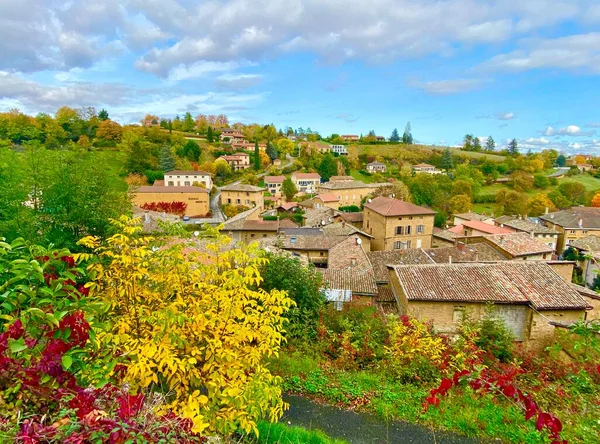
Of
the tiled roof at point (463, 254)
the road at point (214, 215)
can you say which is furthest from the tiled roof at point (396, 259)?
the road at point (214, 215)

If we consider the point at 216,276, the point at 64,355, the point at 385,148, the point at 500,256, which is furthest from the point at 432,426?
the point at 385,148

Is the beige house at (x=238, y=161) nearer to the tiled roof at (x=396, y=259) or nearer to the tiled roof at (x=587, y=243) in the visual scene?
the tiled roof at (x=396, y=259)

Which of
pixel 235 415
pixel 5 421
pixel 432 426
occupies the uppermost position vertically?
pixel 5 421

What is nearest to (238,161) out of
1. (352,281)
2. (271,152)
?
(271,152)

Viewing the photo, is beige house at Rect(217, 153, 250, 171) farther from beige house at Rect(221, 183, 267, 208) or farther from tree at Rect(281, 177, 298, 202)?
beige house at Rect(221, 183, 267, 208)

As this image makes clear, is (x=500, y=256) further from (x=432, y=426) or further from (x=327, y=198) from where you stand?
(x=327, y=198)

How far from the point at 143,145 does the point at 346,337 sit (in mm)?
67914

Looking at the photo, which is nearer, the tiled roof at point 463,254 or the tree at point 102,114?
the tiled roof at point 463,254

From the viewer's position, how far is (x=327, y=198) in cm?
5897

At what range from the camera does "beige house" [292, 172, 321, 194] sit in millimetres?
71750

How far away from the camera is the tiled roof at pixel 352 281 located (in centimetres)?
1781

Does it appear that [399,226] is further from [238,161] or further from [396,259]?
[238,161]

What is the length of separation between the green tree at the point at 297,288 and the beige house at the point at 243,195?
138ft

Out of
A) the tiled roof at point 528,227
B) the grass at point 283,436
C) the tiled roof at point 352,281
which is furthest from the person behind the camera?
the tiled roof at point 528,227
